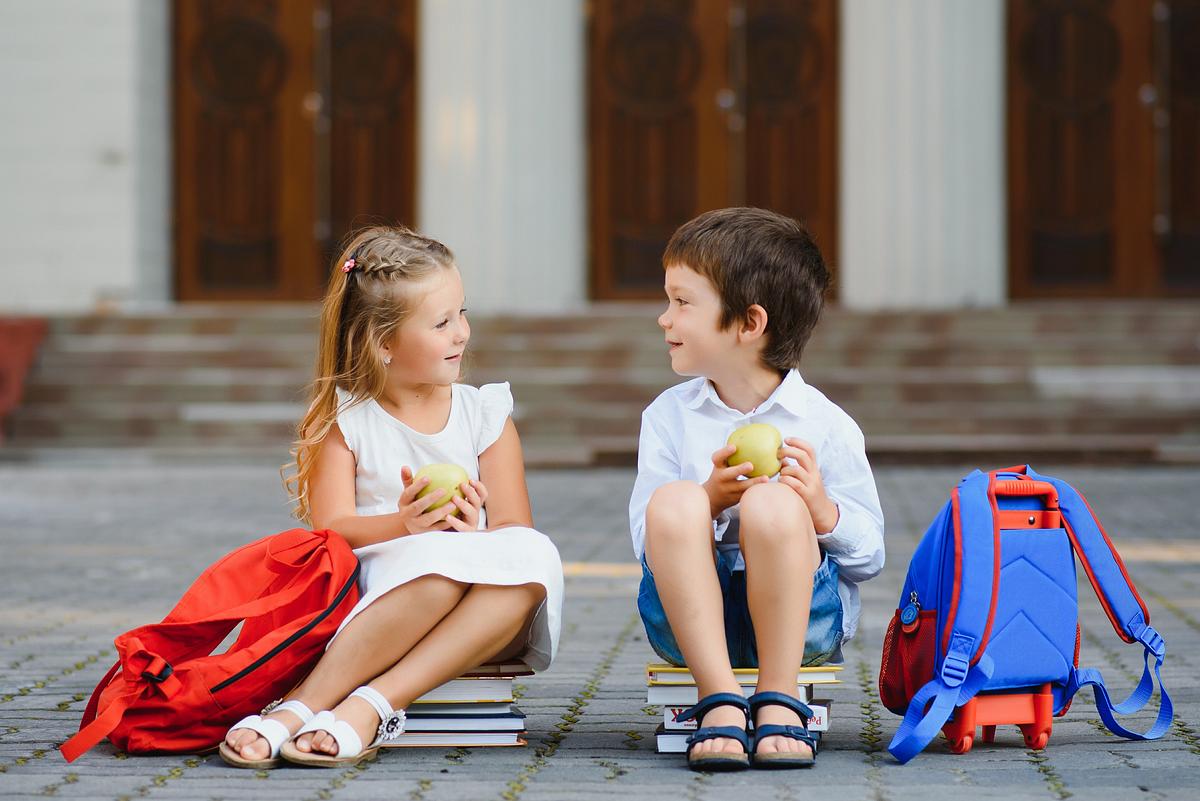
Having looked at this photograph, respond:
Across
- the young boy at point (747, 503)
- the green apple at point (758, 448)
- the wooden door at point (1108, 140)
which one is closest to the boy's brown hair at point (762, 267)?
the young boy at point (747, 503)

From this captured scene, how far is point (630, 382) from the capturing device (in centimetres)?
1377

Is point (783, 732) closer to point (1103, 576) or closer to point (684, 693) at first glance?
point (684, 693)

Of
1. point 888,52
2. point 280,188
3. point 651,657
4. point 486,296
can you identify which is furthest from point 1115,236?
point 651,657

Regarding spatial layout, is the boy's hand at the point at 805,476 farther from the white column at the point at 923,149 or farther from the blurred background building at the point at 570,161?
the white column at the point at 923,149

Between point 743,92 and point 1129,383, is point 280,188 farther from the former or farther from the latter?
point 1129,383

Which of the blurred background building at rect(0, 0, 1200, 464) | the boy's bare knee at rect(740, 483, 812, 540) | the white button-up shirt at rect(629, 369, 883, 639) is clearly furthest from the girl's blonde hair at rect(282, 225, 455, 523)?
the blurred background building at rect(0, 0, 1200, 464)

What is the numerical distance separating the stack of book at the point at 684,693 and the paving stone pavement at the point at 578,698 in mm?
60

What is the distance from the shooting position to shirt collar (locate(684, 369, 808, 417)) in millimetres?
3545

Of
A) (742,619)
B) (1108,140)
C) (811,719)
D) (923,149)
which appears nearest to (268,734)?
(742,619)

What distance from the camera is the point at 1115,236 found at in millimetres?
16641

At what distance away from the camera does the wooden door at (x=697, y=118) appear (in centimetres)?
1678

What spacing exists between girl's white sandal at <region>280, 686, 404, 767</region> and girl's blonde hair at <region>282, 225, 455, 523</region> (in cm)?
53

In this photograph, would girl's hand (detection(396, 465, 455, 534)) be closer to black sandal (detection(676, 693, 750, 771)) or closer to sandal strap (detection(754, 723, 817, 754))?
black sandal (detection(676, 693, 750, 771))

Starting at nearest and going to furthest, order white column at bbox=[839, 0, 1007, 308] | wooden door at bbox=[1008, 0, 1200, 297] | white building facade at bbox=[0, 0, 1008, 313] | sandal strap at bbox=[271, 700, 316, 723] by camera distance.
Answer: sandal strap at bbox=[271, 700, 316, 723], white column at bbox=[839, 0, 1007, 308], white building facade at bbox=[0, 0, 1008, 313], wooden door at bbox=[1008, 0, 1200, 297]
